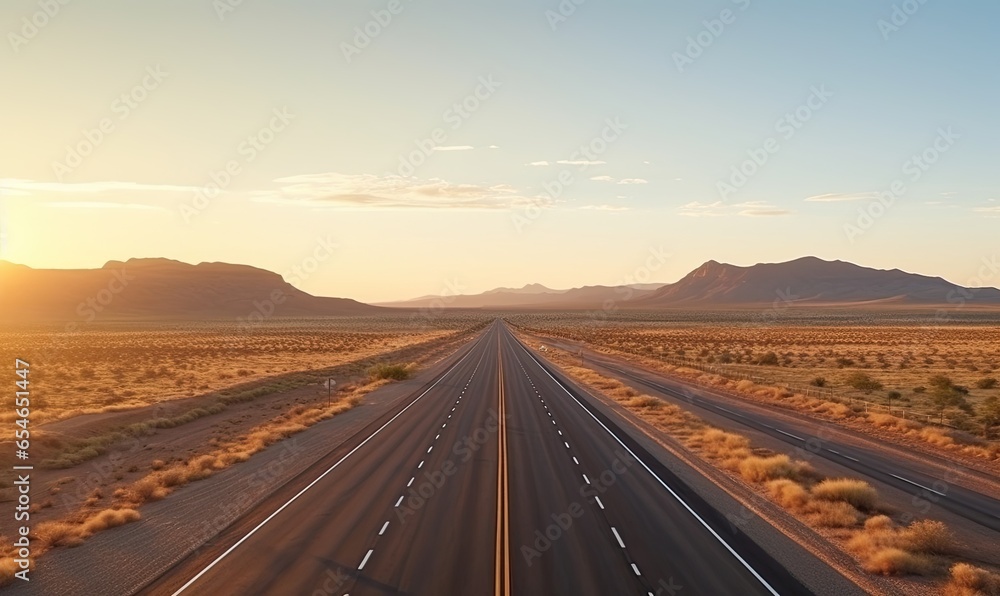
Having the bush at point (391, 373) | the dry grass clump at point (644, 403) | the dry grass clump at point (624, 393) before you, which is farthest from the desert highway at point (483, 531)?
the bush at point (391, 373)

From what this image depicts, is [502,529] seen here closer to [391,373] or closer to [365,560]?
[365,560]

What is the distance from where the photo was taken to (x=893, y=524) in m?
18.8

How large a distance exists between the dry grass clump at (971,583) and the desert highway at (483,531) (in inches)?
128

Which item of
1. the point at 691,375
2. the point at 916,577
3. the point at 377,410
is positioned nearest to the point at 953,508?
the point at 916,577

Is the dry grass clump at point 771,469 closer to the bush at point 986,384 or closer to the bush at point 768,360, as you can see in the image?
the bush at point 986,384

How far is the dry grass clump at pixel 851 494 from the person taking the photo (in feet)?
66.6

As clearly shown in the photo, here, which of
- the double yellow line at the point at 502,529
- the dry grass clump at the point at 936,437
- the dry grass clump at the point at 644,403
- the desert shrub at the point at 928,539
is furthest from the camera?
the dry grass clump at the point at 644,403

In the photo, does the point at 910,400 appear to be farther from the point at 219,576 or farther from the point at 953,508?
the point at 219,576

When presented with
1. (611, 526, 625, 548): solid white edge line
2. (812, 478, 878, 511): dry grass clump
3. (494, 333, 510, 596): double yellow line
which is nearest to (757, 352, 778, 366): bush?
(494, 333, 510, 596): double yellow line

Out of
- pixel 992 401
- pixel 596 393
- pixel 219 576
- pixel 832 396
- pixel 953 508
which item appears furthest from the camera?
pixel 596 393

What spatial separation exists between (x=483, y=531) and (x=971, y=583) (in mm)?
10861

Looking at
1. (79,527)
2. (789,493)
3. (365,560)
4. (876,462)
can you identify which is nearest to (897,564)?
(789,493)

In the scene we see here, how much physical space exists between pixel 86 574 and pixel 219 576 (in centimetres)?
327

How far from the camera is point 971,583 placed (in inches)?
557
